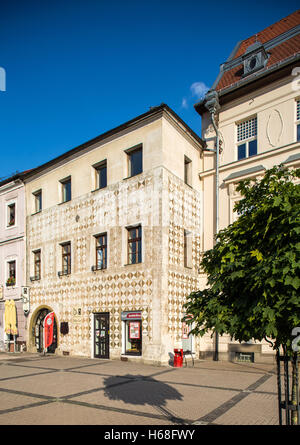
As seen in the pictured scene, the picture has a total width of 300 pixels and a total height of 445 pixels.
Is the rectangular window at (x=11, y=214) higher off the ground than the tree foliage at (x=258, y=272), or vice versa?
the rectangular window at (x=11, y=214)

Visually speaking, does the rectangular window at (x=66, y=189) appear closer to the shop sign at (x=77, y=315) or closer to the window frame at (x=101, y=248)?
the window frame at (x=101, y=248)

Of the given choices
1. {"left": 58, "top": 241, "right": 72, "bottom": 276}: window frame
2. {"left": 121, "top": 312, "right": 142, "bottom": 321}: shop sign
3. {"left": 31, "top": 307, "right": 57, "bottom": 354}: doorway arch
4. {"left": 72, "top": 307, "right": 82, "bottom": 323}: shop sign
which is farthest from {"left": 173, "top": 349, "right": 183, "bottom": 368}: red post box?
{"left": 31, "top": 307, "right": 57, "bottom": 354}: doorway arch

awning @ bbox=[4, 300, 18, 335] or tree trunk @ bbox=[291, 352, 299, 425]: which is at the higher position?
tree trunk @ bbox=[291, 352, 299, 425]

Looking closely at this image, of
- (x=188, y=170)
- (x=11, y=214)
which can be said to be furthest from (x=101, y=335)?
(x=11, y=214)

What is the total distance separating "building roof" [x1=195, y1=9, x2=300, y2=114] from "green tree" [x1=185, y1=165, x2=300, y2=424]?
1433cm

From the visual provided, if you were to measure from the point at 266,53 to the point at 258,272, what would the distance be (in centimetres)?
1764

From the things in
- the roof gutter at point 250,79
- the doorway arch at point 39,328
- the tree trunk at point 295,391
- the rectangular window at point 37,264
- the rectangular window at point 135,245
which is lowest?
the doorway arch at point 39,328

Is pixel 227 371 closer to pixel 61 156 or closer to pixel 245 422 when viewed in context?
pixel 245 422

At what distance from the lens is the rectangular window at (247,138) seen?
18.8 metres

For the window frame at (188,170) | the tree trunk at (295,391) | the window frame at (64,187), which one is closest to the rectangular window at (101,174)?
the window frame at (64,187)

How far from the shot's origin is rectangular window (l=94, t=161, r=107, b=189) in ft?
66.2

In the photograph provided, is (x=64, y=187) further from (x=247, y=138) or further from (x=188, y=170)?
(x=247, y=138)

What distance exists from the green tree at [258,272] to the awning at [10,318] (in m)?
19.4

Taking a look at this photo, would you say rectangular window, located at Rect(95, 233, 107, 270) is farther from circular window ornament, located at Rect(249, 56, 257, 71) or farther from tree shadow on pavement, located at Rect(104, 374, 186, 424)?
circular window ornament, located at Rect(249, 56, 257, 71)
